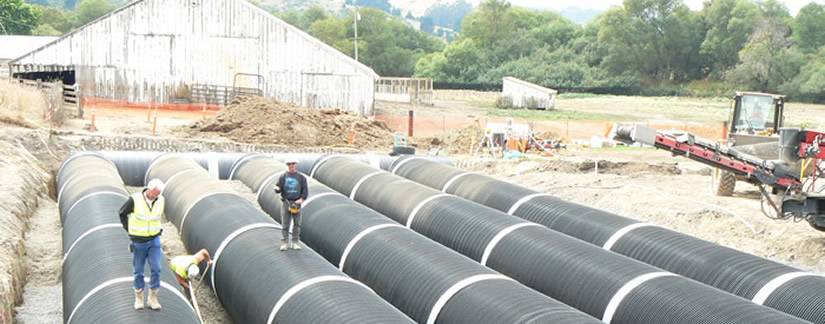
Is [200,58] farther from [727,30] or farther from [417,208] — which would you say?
[727,30]

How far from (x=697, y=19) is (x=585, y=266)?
92798mm

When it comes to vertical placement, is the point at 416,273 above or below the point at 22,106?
below

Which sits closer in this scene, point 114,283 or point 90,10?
point 114,283

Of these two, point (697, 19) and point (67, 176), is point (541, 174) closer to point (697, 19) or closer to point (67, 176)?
point (67, 176)

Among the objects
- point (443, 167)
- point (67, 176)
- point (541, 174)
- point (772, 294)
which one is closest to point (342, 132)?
point (541, 174)

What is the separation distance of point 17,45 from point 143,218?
2209 inches

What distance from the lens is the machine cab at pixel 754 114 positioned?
2008cm

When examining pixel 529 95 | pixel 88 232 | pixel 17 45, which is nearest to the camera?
pixel 88 232

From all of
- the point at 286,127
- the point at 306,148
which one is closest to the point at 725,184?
the point at 306,148

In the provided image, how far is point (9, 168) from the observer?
57.4ft

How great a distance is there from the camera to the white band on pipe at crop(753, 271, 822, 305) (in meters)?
9.89

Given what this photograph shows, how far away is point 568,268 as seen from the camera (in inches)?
411

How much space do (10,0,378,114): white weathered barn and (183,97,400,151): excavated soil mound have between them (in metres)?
7.29

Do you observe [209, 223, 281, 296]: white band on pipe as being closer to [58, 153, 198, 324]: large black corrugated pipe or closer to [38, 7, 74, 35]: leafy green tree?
[58, 153, 198, 324]: large black corrugated pipe
